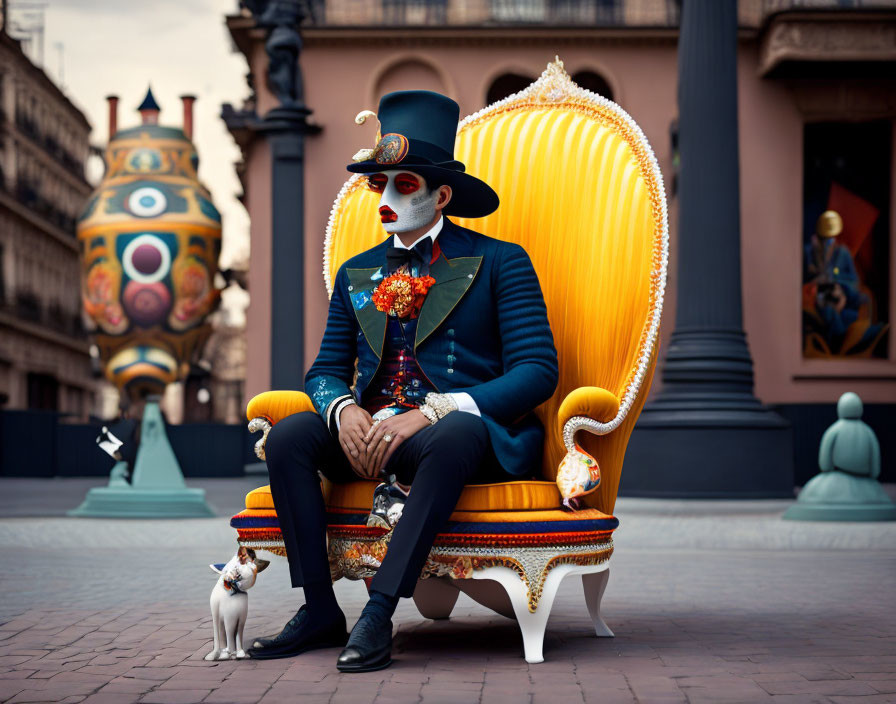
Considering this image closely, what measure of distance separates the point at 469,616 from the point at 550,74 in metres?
2.26

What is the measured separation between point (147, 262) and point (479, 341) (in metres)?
7.55

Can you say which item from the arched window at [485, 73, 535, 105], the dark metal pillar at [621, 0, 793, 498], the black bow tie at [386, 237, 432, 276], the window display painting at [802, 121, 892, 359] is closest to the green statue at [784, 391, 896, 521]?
the dark metal pillar at [621, 0, 793, 498]

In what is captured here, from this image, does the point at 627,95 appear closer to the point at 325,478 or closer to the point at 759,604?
the point at 759,604

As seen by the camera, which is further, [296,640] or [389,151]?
[389,151]

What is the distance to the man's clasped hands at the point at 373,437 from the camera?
4023mm

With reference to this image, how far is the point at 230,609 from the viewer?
4.04m

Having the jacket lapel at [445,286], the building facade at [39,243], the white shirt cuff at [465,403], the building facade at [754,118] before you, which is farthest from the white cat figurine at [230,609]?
the building facade at [39,243]

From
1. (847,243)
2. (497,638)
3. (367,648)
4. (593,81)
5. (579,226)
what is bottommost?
(497,638)

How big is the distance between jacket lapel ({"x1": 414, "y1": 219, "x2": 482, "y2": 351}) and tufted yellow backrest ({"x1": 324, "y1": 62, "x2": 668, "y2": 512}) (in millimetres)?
510

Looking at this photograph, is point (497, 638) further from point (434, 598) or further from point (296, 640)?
point (296, 640)

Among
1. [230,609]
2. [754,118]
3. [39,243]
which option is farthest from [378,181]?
[39,243]

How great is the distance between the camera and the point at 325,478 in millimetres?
4316

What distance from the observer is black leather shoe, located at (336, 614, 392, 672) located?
3.73m

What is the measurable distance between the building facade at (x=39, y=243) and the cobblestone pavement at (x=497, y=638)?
32805 millimetres
